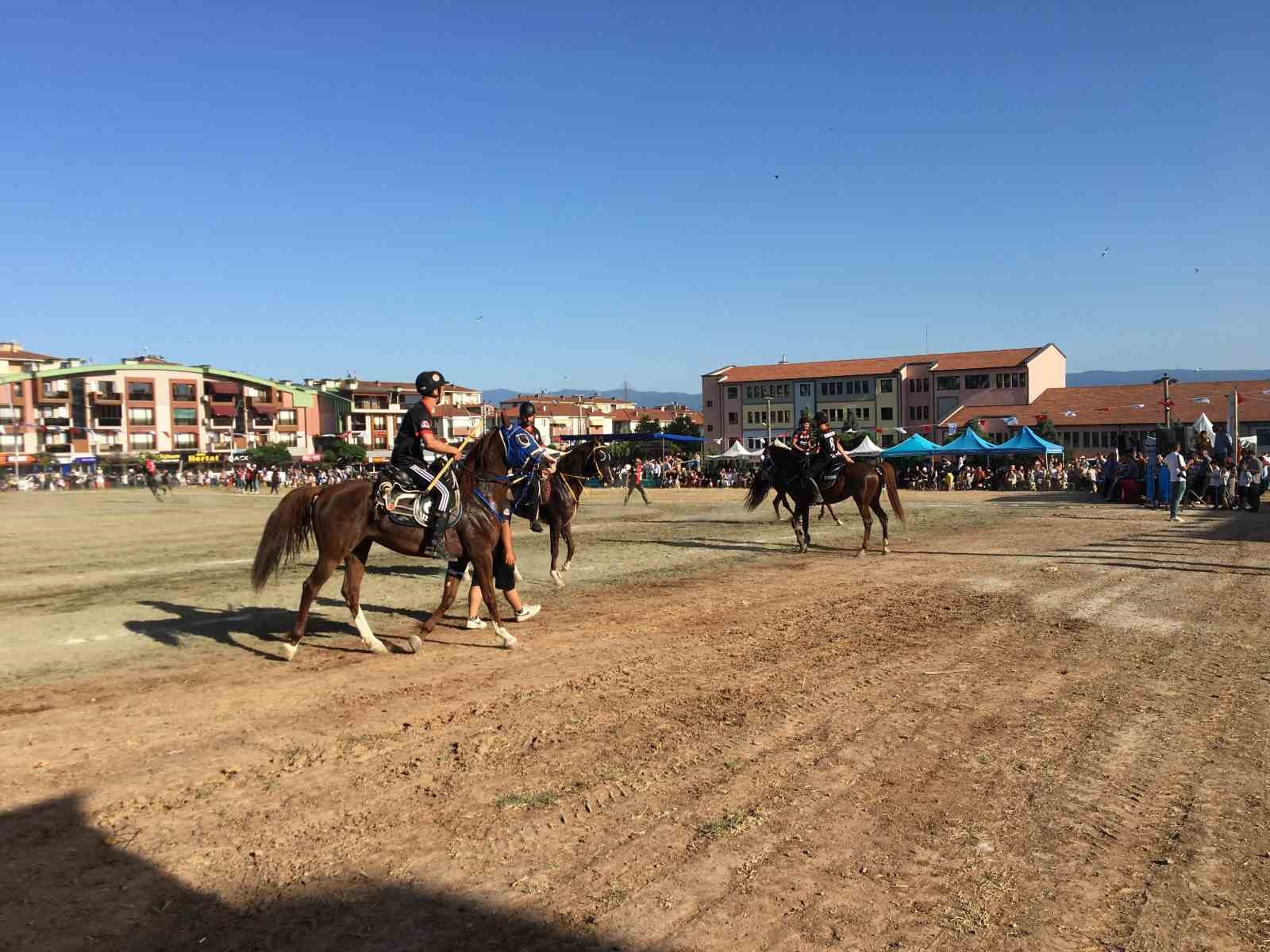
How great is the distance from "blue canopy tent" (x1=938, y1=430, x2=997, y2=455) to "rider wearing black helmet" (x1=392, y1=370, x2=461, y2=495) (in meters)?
37.1

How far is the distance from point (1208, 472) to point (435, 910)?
30175 mm

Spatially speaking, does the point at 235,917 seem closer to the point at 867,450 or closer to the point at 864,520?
the point at 864,520

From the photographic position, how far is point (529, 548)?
1833cm

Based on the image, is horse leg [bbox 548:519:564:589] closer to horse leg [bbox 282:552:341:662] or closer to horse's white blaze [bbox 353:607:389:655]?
horse's white blaze [bbox 353:607:389:655]

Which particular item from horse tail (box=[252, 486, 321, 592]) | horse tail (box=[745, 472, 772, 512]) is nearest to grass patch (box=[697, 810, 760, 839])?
horse tail (box=[252, 486, 321, 592])

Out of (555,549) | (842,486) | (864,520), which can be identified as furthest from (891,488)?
(555,549)

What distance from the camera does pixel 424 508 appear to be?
8875 mm

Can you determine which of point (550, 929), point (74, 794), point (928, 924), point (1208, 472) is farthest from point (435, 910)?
point (1208, 472)

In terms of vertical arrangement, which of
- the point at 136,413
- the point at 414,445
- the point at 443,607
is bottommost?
the point at 443,607

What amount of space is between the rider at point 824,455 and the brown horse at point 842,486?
0.15 m

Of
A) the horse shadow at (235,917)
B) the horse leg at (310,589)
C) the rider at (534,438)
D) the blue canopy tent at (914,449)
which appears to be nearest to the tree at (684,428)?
the blue canopy tent at (914,449)

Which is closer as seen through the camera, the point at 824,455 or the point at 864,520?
the point at 864,520

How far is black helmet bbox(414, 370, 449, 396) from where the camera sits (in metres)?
9.20

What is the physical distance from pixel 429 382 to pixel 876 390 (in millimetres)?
85533
